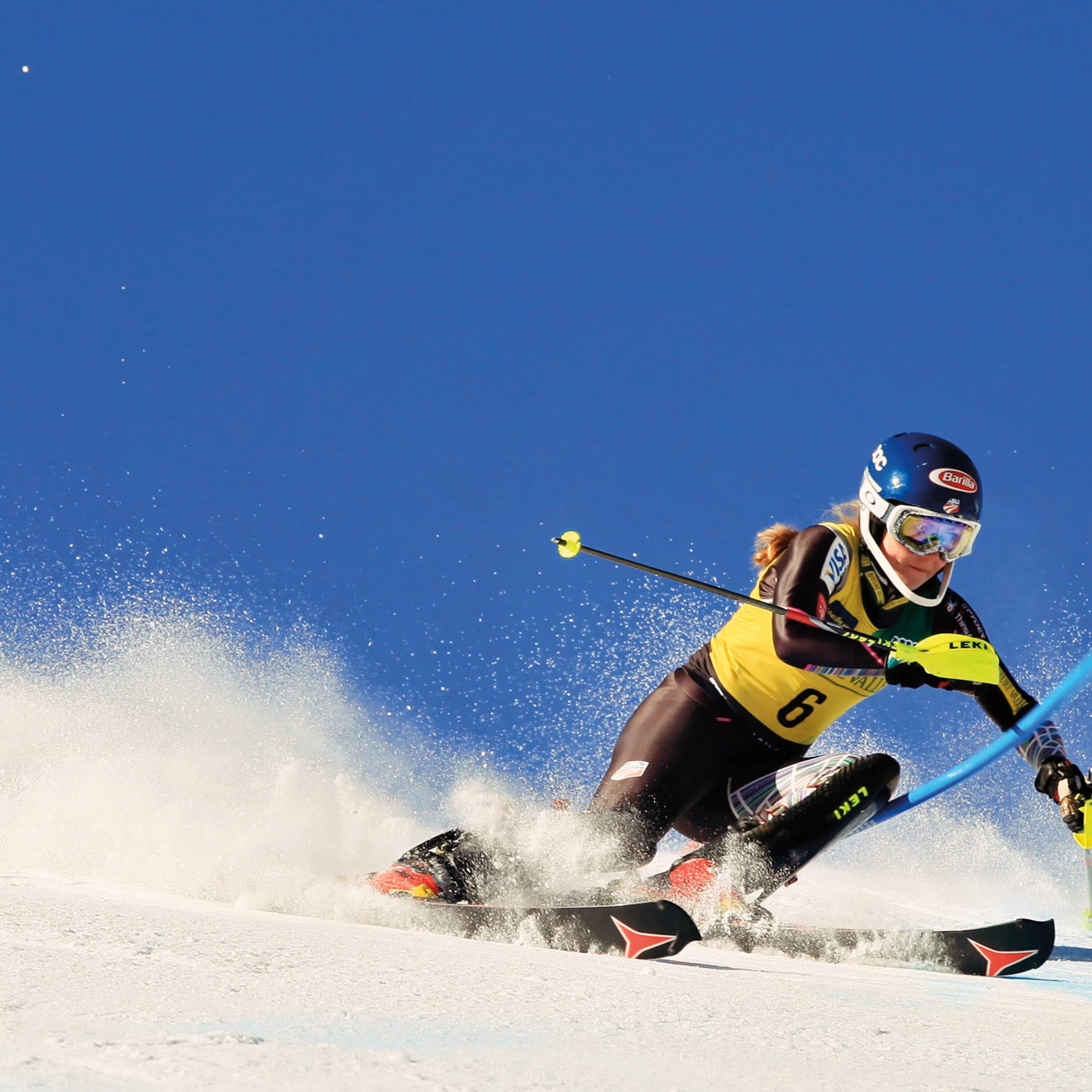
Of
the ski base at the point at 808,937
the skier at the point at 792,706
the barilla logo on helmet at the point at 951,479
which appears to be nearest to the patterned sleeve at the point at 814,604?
the skier at the point at 792,706

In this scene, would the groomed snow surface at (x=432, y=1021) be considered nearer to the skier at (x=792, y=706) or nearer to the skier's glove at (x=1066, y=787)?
the skier at (x=792, y=706)

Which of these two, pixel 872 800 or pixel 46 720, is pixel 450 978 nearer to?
pixel 872 800

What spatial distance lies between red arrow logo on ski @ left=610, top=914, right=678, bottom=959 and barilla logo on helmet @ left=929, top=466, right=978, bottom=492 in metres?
1.68

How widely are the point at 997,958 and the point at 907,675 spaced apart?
2.78ft

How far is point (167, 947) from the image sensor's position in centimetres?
188

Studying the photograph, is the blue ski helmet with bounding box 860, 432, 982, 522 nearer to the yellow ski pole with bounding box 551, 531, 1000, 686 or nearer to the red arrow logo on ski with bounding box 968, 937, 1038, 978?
the yellow ski pole with bounding box 551, 531, 1000, 686

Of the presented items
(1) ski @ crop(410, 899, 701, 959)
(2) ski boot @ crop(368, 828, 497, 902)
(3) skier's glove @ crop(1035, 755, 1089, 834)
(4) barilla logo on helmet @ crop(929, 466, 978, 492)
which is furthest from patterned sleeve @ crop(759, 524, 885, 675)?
(2) ski boot @ crop(368, 828, 497, 902)

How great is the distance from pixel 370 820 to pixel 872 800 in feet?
6.26

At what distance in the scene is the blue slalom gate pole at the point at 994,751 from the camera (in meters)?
3.45

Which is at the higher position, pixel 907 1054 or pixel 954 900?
pixel 954 900

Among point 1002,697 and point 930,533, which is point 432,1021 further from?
→ point 1002,697

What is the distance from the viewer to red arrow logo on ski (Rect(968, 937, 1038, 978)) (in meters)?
3.28

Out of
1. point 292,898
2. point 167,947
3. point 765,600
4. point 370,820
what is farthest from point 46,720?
point 167,947

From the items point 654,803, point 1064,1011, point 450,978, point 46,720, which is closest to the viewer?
point 450,978
